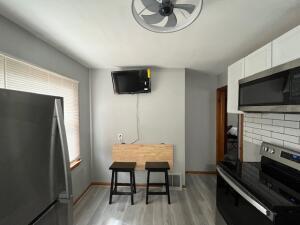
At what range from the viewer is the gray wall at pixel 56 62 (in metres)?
1.53

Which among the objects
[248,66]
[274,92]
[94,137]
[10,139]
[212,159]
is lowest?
[212,159]

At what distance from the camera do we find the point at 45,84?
2.04m

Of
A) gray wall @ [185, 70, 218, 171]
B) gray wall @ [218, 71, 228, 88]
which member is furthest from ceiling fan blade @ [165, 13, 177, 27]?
gray wall @ [185, 70, 218, 171]

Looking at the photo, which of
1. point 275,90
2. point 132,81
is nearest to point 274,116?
point 275,90

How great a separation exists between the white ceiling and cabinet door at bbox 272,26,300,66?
0.31 metres

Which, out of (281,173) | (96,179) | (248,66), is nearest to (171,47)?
(248,66)

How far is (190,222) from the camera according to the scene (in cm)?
228

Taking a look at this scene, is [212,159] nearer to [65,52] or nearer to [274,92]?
[274,92]

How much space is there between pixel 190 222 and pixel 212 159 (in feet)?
6.26

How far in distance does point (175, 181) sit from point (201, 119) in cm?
150

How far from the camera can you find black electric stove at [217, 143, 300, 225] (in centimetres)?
95

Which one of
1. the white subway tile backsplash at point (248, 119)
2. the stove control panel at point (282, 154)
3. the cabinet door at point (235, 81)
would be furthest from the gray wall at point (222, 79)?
the stove control panel at point (282, 154)

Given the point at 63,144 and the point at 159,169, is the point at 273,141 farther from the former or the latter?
the point at 63,144

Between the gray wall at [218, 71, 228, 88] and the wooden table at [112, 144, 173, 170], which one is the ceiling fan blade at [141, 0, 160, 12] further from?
the gray wall at [218, 71, 228, 88]
